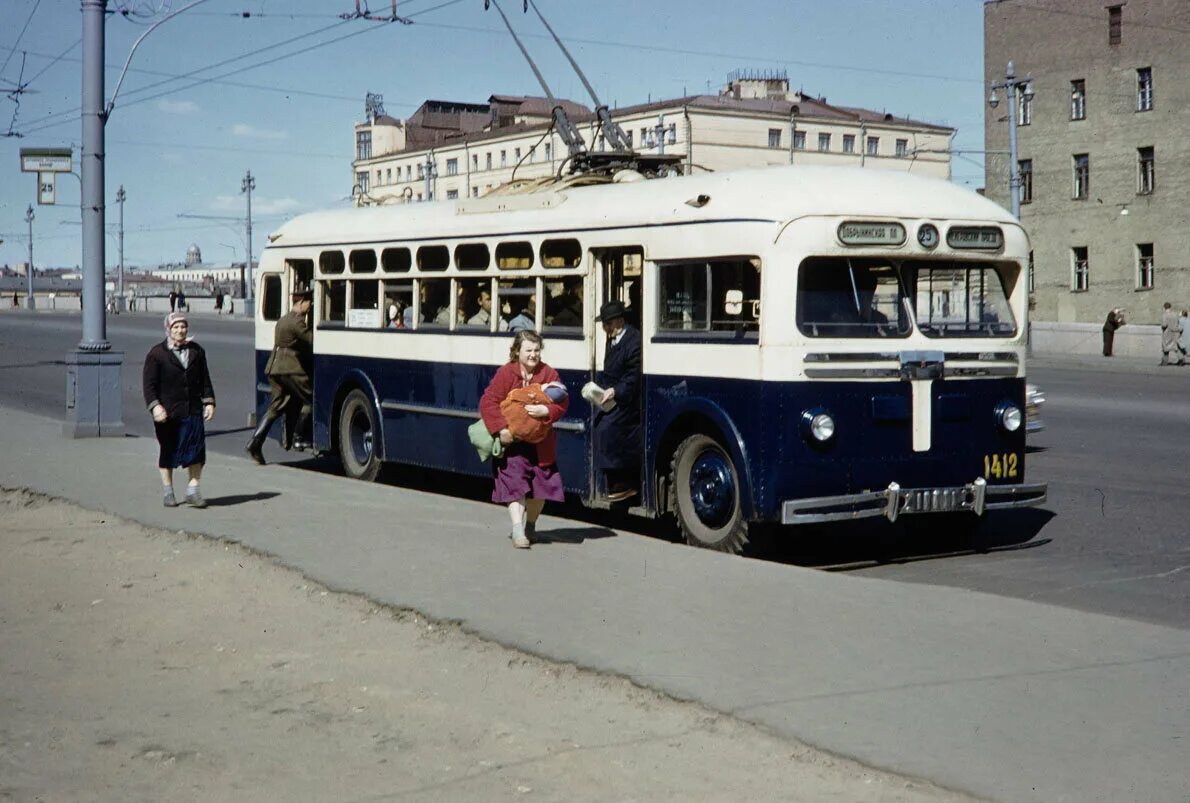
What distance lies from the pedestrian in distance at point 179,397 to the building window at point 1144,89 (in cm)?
5243

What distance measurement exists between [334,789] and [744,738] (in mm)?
1585

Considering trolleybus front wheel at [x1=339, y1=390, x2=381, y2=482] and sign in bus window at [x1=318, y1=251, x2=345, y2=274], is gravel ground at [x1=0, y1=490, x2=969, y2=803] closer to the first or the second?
trolleybus front wheel at [x1=339, y1=390, x2=381, y2=482]

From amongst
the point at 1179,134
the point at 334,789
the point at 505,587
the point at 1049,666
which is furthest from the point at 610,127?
the point at 1179,134

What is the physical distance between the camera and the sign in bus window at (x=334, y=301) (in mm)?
16734

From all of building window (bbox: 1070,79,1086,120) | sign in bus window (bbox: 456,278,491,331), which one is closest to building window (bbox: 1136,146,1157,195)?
building window (bbox: 1070,79,1086,120)

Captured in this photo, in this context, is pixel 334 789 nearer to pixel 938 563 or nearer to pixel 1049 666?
pixel 1049 666

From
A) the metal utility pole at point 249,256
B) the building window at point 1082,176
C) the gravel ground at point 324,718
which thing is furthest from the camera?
the metal utility pole at point 249,256

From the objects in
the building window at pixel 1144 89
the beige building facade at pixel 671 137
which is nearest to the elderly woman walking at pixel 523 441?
the building window at pixel 1144 89

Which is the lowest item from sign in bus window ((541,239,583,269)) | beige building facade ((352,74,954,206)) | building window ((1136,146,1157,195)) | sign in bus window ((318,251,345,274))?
sign in bus window ((541,239,583,269))

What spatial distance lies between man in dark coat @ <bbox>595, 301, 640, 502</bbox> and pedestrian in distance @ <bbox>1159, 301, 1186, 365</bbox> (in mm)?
32064

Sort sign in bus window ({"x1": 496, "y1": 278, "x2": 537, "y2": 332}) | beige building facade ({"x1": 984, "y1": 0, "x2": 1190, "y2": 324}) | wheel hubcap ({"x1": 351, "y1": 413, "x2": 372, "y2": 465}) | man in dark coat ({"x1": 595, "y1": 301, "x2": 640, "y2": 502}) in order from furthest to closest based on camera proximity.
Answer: beige building facade ({"x1": 984, "y1": 0, "x2": 1190, "y2": 324})
wheel hubcap ({"x1": 351, "y1": 413, "x2": 372, "y2": 465})
sign in bus window ({"x1": 496, "y1": 278, "x2": 537, "y2": 332})
man in dark coat ({"x1": 595, "y1": 301, "x2": 640, "y2": 502})

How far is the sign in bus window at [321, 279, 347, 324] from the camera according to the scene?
16734mm

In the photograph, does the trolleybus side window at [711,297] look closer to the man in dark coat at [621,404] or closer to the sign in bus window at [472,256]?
the man in dark coat at [621,404]

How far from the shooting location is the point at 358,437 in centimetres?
1656
